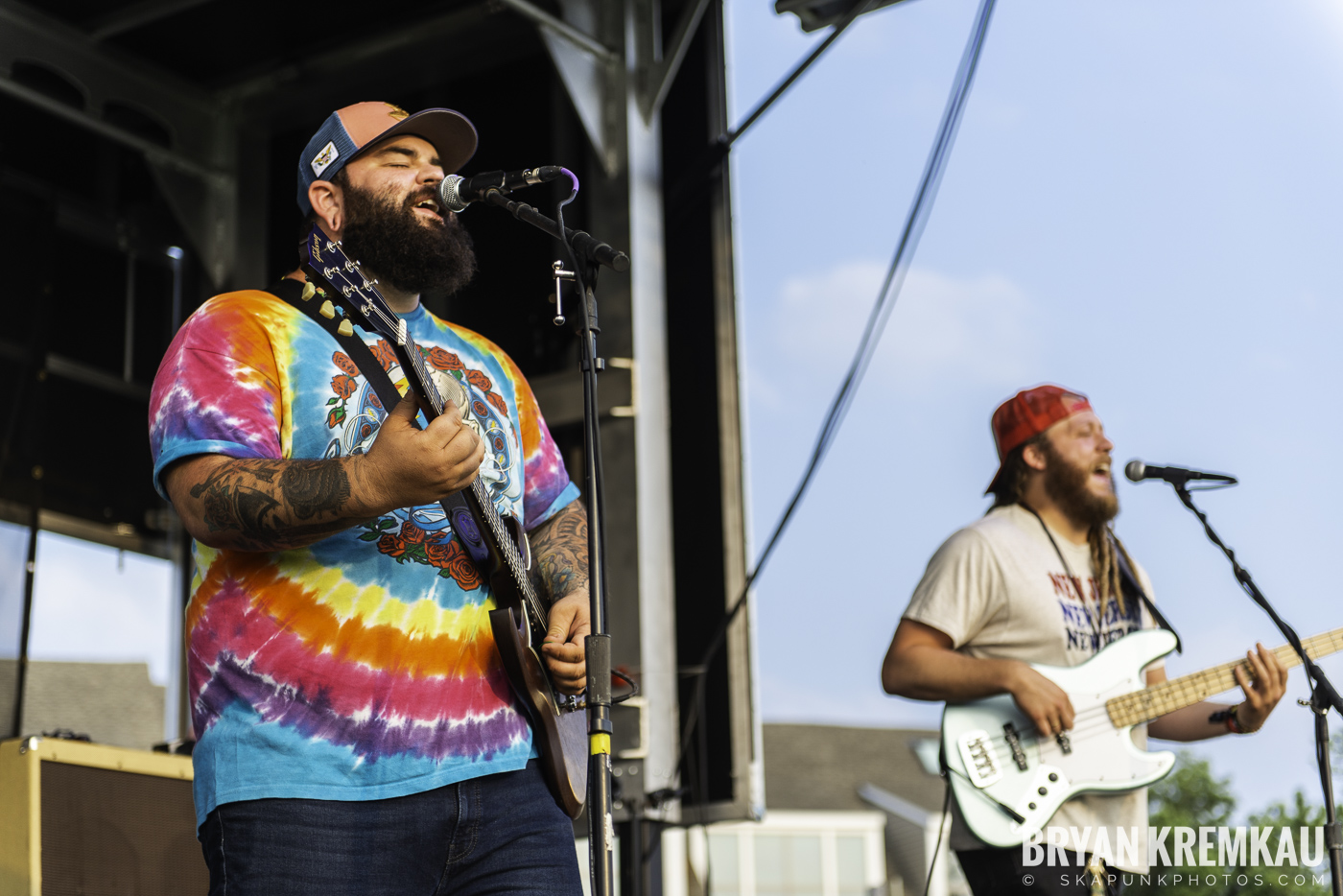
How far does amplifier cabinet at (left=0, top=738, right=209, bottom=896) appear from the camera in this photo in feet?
10.4

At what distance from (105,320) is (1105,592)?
18.9ft

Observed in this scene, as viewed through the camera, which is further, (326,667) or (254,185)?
(254,185)

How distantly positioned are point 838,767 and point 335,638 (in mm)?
32553

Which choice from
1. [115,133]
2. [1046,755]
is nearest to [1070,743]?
[1046,755]

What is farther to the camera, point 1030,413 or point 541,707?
point 1030,413

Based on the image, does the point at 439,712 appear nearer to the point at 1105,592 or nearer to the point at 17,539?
the point at 1105,592

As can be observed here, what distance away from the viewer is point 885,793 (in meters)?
32.7

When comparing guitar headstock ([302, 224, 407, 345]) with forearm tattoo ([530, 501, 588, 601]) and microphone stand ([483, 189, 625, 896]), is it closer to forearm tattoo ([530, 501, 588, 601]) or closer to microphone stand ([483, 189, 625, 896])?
microphone stand ([483, 189, 625, 896])

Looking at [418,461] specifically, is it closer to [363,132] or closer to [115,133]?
[363,132]

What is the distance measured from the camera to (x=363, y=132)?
258 cm

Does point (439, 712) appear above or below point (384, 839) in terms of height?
above

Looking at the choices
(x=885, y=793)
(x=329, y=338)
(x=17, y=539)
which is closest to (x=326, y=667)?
(x=329, y=338)

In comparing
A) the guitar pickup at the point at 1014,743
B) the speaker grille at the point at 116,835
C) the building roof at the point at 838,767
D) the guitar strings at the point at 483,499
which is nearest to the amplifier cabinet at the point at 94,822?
the speaker grille at the point at 116,835

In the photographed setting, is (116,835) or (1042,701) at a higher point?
(1042,701)
